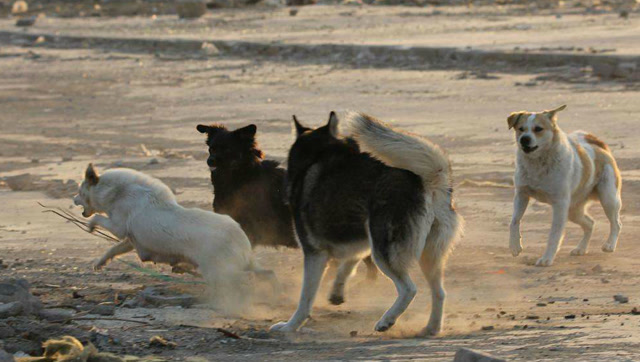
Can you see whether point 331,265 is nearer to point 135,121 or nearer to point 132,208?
point 132,208

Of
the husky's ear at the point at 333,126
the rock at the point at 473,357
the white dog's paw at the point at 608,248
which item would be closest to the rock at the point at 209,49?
the white dog's paw at the point at 608,248

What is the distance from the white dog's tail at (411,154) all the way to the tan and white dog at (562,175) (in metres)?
2.65

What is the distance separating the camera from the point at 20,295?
7043 millimetres

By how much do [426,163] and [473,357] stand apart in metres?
1.57

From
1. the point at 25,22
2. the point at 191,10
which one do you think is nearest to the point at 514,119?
the point at 191,10

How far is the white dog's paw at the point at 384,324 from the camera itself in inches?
267

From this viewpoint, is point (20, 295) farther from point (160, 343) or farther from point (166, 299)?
point (160, 343)

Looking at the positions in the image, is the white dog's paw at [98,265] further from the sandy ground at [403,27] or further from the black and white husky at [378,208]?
the sandy ground at [403,27]

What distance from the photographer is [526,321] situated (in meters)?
6.96

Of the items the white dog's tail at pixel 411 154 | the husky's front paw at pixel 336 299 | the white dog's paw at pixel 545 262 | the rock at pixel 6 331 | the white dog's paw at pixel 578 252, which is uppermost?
the white dog's tail at pixel 411 154

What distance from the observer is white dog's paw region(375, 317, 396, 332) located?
22.2 feet

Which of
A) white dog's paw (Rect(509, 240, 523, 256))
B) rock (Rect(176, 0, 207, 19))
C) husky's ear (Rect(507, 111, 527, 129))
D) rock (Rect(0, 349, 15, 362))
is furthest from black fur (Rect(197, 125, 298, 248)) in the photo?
rock (Rect(176, 0, 207, 19))

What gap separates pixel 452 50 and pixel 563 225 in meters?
14.8

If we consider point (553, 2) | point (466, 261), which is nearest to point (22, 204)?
point (466, 261)
